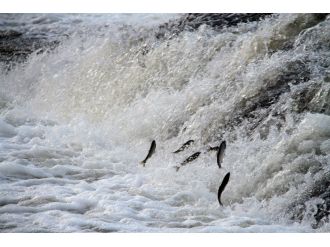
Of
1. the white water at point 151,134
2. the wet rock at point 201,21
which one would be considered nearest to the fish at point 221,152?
the white water at point 151,134

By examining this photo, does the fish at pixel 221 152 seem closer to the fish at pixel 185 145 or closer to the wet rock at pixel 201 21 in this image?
the fish at pixel 185 145

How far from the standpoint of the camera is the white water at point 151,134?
372cm

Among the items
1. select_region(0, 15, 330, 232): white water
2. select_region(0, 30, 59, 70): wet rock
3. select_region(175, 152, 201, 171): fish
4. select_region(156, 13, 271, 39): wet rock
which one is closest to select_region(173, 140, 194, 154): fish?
select_region(0, 15, 330, 232): white water

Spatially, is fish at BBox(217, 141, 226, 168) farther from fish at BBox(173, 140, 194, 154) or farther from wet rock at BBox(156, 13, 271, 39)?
wet rock at BBox(156, 13, 271, 39)

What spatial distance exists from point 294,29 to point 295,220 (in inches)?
52.7

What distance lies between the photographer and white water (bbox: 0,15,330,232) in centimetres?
372

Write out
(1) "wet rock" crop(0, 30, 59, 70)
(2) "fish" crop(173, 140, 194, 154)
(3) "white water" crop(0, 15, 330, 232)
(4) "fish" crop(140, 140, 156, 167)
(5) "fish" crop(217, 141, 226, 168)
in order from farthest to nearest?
(1) "wet rock" crop(0, 30, 59, 70) → (2) "fish" crop(173, 140, 194, 154) → (4) "fish" crop(140, 140, 156, 167) → (5) "fish" crop(217, 141, 226, 168) → (3) "white water" crop(0, 15, 330, 232)

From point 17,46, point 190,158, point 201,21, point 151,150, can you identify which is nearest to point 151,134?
point 151,150

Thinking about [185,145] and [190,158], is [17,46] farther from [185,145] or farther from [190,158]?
[190,158]

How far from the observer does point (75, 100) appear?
505 centimetres

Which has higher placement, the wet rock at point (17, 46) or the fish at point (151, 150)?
the wet rock at point (17, 46)

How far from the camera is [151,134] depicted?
4.57m
